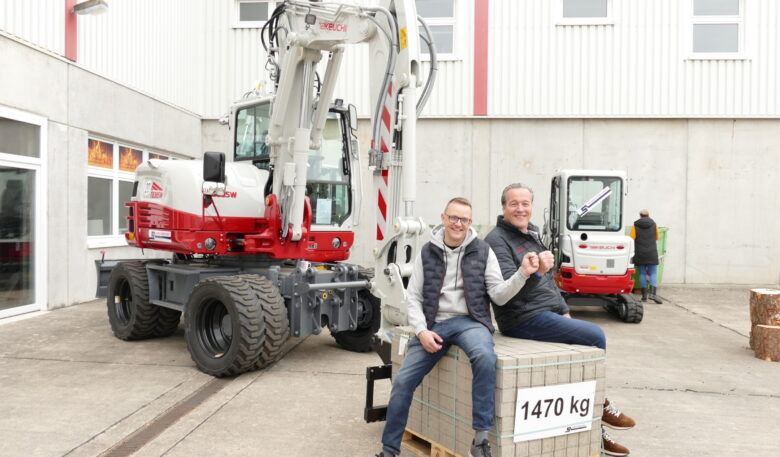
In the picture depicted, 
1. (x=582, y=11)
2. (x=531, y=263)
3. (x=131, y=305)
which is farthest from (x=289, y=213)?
(x=582, y=11)

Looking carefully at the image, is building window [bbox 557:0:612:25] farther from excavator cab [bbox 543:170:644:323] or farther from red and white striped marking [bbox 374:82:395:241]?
red and white striped marking [bbox 374:82:395:241]

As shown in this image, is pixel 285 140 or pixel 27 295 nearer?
pixel 285 140

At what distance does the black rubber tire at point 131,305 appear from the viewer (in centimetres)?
714

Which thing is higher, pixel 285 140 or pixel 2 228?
pixel 285 140

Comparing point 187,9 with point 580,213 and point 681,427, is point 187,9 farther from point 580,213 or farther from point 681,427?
point 681,427

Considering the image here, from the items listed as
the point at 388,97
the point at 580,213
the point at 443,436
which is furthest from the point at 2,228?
the point at 580,213

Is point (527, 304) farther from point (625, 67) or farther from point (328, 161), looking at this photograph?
point (625, 67)

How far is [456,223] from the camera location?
12.1ft

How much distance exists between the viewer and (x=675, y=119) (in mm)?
13281

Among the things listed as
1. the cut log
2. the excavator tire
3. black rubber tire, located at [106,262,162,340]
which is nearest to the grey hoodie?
the excavator tire

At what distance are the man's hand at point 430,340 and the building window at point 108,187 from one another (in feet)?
27.3

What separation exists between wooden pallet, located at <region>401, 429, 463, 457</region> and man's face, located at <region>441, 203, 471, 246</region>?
3.98ft

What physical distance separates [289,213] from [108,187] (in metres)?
6.03

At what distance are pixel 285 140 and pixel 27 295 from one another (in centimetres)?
511
